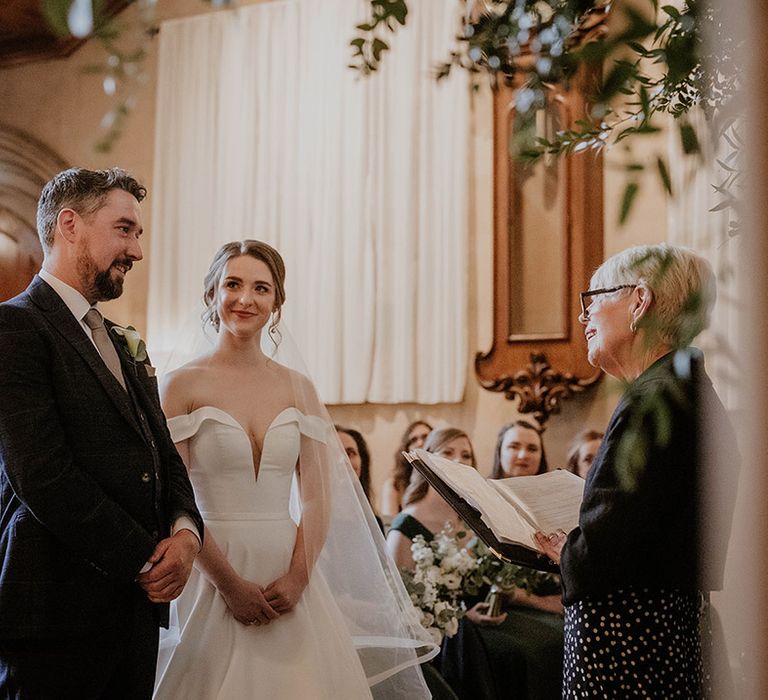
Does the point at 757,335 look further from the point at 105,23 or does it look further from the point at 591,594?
the point at 591,594

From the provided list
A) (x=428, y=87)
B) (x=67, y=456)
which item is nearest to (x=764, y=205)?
(x=67, y=456)

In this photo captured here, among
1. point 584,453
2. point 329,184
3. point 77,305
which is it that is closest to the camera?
point 77,305

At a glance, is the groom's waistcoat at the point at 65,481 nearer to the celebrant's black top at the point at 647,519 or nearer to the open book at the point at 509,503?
the open book at the point at 509,503

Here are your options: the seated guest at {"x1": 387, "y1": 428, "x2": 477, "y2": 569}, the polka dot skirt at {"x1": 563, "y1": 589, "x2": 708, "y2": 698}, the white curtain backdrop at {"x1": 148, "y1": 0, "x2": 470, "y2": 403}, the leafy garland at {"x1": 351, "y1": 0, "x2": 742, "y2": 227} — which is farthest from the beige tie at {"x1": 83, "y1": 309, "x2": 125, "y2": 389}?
the white curtain backdrop at {"x1": 148, "y1": 0, "x2": 470, "y2": 403}

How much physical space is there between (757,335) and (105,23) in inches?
15.2

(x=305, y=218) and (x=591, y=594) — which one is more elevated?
(x=305, y=218)

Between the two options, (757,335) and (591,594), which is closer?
(757,335)

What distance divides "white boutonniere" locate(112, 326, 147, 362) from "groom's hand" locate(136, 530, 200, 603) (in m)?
0.45

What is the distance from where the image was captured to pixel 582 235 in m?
6.59

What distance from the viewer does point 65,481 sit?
2.14 metres

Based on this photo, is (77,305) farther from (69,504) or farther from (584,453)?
(584,453)

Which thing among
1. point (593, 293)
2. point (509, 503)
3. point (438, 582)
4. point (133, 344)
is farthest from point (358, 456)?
point (593, 293)

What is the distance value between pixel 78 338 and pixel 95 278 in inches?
6.9

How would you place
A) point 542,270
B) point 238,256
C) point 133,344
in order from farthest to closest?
point 542,270 < point 238,256 < point 133,344
